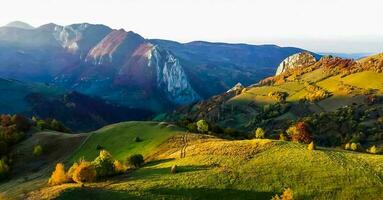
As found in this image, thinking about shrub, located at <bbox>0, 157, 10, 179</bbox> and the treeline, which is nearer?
shrub, located at <bbox>0, 157, 10, 179</bbox>

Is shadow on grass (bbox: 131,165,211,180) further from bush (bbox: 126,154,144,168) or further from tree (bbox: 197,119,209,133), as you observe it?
tree (bbox: 197,119,209,133)

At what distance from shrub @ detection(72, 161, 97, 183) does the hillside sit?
246cm

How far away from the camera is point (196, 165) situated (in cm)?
7875

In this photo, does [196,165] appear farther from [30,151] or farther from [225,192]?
[30,151]

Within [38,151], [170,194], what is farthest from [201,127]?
[170,194]

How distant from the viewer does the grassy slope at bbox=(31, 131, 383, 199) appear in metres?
66.7

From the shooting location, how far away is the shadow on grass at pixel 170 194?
66125 millimetres

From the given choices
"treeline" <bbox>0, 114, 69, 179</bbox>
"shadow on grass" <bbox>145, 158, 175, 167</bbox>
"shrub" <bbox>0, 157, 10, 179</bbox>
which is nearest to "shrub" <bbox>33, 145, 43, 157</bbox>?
"treeline" <bbox>0, 114, 69, 179</bbox>

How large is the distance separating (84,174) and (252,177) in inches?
1122

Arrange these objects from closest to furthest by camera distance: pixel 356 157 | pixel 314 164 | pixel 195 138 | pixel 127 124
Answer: pixel 314 164 → pixel 356 157 → pixel 195 138 → pixel 127 124

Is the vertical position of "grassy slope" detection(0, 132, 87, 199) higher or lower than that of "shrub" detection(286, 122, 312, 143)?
lower

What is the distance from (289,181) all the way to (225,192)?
34.0ft

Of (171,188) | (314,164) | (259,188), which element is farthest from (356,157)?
(171,188)

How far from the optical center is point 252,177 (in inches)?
2795
